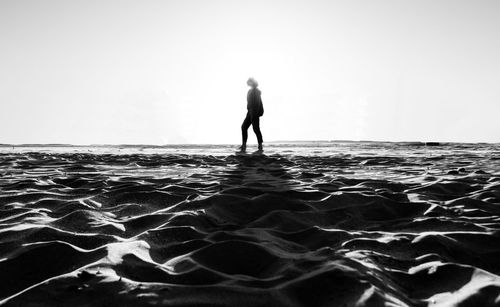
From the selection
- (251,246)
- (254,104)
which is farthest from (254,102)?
(251,246)

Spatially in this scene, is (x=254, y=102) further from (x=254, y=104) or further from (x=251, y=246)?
(x=251, y=246)

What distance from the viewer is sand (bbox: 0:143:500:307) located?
5.81 ft

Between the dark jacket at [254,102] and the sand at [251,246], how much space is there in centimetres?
803

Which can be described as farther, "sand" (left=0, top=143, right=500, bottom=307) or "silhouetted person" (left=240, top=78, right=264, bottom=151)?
"silhouetted person" (left=240, top=78, right=264, bottom=151)

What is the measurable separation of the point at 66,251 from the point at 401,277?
205cm

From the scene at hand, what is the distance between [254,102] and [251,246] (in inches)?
397

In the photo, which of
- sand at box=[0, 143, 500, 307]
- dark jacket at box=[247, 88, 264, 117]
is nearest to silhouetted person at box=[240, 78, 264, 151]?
A: dark jacket at box=[247, 88, 264, 117]

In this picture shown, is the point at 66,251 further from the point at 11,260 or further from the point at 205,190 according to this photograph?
the point at 205,190

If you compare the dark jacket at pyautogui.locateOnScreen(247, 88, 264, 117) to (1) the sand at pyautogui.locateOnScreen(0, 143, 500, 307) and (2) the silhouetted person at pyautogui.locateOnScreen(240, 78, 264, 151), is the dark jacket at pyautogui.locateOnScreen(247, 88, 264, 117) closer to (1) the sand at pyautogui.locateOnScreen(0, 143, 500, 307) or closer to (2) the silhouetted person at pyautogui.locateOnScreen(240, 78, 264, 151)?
(2) the silhouetted person at pyautogui.locateOnScreen(240, 78, 264, 151)

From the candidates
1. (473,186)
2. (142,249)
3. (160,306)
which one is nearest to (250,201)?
(142,249)

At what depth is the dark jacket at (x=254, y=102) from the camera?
12.2 meters

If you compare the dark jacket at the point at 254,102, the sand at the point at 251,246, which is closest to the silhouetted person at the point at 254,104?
the dark jacket at the point at 254,102

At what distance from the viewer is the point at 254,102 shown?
12.2 m

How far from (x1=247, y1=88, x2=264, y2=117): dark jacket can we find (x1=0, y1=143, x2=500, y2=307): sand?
8034 mm
